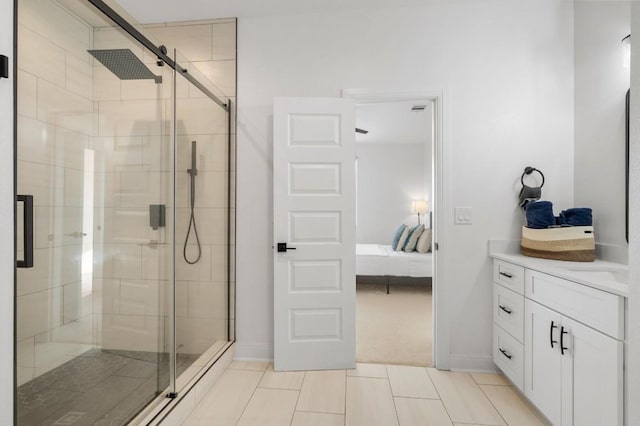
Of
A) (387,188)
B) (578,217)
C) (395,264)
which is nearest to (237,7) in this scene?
(578,217)

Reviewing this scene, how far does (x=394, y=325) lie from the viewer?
11.2 feet

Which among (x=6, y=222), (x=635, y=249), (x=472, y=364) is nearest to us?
(x=635, y=249)

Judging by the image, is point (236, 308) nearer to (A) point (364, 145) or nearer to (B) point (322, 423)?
(B) point (322, 423)

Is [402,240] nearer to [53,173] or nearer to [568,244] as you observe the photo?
[568,244]

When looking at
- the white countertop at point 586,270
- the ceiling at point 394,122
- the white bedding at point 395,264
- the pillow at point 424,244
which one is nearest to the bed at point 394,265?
the white bedding at point 395,264

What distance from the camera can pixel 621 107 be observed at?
2.03 metres

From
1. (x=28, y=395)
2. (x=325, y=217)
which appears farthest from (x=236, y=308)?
(x=28, y=395)

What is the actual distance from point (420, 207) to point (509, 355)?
4.41 meters

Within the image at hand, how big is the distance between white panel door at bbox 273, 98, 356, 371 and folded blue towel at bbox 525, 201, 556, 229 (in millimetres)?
1229

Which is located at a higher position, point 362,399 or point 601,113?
point 601,113

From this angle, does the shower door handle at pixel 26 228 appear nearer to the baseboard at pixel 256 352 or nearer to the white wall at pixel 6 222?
the white wall at pixel 6 222

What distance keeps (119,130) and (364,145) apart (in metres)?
5.59

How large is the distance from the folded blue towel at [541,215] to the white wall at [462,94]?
230mm

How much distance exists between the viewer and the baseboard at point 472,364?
95.1 inches
